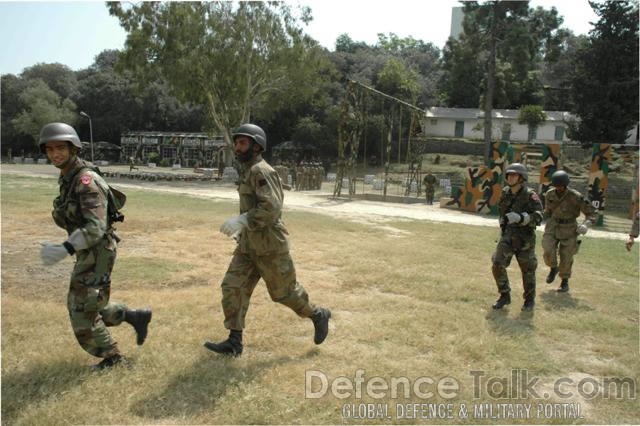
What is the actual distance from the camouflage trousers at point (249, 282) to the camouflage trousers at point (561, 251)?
476 centimetres

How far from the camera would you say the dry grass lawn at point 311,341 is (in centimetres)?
368

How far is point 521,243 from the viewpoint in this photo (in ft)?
20.9

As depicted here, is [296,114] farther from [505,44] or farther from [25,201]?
[25,201]

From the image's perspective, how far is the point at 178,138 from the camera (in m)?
53.0

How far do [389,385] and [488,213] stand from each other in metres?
17.4

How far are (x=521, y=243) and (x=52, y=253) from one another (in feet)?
16.9

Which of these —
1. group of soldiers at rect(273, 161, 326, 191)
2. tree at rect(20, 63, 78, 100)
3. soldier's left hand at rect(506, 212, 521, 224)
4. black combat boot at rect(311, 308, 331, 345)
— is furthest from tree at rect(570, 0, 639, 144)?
tree at rect(20, 63, 78, 100)

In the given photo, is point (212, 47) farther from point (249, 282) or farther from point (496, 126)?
point (496, 126)

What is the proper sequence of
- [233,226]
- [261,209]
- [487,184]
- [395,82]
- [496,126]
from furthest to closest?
[496,126], [395,82], [487,184], [261,209], [233,226]

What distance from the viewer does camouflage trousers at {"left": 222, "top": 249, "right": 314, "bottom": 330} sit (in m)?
4.46

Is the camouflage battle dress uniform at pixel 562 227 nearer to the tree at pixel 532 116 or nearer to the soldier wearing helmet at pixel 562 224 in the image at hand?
the soldier wearing helmet at pixel 562 224

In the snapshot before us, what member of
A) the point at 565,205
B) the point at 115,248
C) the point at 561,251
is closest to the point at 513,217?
the point at 565,205

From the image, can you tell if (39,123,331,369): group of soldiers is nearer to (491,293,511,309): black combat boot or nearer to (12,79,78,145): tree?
(491,293,511,309): black combat boot

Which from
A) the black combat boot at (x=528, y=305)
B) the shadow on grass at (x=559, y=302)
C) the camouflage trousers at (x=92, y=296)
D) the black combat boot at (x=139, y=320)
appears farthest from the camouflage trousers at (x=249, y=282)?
the shadow on grass at (x=559, y=302)
